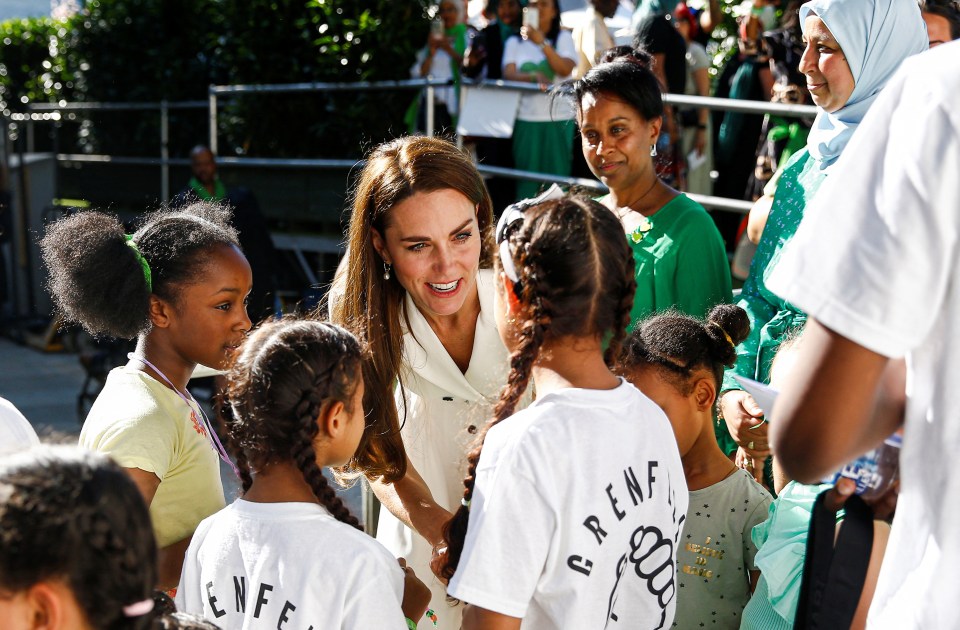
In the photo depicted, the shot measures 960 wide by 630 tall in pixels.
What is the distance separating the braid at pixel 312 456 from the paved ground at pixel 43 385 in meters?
3.73

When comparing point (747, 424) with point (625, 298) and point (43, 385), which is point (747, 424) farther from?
point (43, 385)

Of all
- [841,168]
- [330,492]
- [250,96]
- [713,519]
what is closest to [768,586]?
[713,519]

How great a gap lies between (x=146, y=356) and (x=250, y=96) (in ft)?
27.2

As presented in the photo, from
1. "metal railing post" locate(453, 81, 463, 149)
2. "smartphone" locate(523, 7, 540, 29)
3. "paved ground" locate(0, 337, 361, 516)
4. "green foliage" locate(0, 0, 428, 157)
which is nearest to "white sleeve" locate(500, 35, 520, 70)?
"smartphone" locate(523, 7, 540, 29)

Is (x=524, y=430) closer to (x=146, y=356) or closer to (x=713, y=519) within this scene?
(x=713, y=519)

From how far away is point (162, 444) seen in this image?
7.48 ft

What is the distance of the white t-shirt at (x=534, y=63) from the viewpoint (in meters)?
6.71

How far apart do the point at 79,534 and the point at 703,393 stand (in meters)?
1.64

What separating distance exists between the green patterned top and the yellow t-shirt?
1300mm

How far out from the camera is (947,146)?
1095 mm

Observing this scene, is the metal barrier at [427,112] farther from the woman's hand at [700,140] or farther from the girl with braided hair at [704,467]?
the girl with braided hair at [704,467]

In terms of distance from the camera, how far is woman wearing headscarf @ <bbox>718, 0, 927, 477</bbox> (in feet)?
8.54

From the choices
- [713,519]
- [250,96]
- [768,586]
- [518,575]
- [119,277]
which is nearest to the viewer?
[518,575]

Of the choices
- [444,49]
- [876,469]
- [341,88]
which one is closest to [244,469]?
[876,469]
